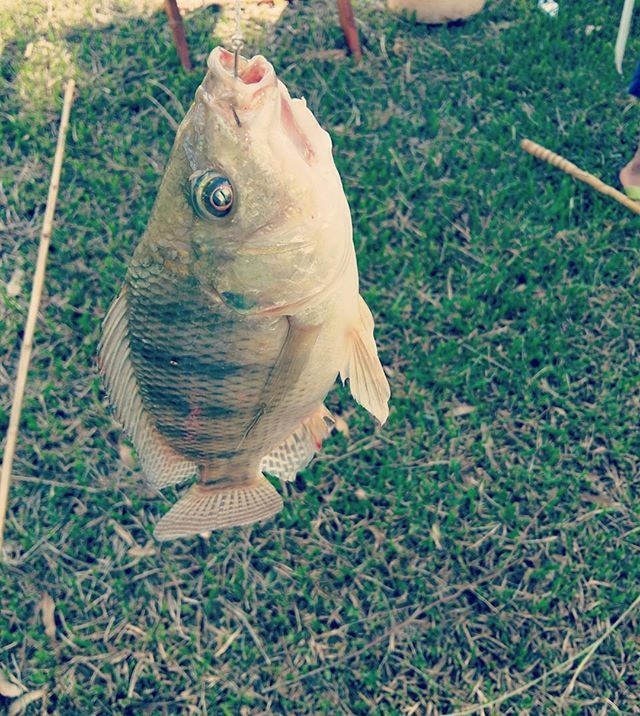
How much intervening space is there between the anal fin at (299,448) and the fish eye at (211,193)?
2.29 ft

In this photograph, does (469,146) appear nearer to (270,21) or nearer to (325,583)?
(270,21)

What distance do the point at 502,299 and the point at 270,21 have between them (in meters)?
2.10

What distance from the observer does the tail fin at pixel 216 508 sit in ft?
6.56

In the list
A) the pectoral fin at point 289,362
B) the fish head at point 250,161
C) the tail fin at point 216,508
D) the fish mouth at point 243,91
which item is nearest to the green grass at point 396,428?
the tail fin at point 216,508

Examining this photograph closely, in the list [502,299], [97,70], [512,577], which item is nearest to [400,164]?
[502,299]

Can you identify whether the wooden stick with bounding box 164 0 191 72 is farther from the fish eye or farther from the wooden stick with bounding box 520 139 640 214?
the fish eye

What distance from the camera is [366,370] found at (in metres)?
1.77

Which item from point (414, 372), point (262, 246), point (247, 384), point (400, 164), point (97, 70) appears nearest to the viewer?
point (262, 246)

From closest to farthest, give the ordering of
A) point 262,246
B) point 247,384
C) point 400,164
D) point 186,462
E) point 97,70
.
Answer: point 262,246 < point 247,384 < point 186,462 < point 400,164 < point 97,70

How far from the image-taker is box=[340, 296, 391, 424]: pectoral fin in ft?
5.73

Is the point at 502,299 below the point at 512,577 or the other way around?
the other way around

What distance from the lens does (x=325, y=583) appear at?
2.89 m

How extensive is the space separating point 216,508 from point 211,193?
3.15ft

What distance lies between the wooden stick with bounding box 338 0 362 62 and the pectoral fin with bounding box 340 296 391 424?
2668 mm
